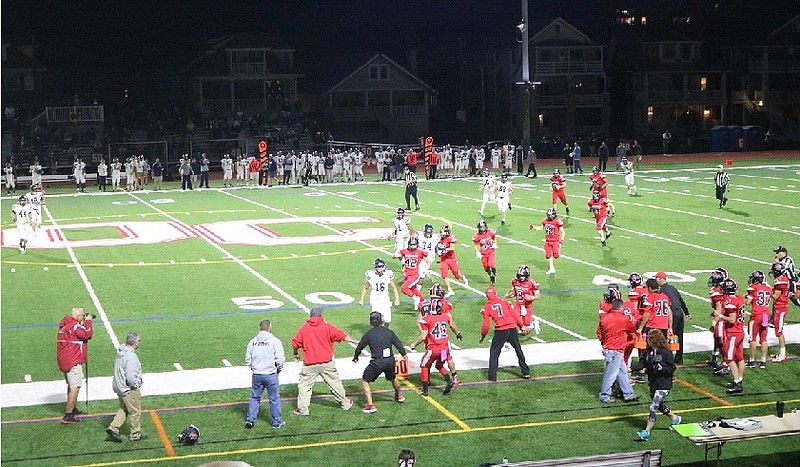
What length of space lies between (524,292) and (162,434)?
6923 mm

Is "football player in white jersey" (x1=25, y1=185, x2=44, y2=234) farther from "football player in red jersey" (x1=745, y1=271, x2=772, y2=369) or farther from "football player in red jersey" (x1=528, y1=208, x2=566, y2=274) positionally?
"football player in red jersey" (x1=745, y1=271, x2=772, y2=369)

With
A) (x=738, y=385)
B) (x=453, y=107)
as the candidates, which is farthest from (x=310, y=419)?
(x=453, y=107)

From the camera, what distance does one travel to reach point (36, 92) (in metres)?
79.4

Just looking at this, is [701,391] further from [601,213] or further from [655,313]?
[601,213]

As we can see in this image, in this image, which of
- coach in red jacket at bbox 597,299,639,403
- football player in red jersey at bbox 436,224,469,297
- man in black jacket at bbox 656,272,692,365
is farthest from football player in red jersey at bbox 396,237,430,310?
coach in red jacket at bbox 597,299,639,403

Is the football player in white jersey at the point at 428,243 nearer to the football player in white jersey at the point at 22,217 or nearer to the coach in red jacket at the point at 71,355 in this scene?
the coach in red jacket at the point at 71,355

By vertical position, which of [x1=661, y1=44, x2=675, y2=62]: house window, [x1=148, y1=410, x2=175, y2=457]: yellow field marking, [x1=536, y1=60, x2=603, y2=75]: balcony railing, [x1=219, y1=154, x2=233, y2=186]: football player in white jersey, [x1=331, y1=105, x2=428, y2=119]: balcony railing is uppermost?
[x1=661, y1=44, x2=675, y2=62]: house window

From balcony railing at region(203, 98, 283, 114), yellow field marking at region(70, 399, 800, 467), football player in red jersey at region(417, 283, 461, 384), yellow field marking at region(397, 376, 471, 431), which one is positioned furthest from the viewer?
balcony railing at region(203, 98, 283, 114)

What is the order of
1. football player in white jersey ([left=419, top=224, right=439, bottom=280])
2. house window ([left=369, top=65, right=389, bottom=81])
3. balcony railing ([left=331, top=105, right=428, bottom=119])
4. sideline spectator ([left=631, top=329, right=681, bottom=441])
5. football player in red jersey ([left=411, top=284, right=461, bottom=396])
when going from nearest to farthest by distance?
sideline spectator ([left=631, top=329, right=681, bottom=441]) < football player in red jersey ([left=411, top=284, right=461, bottom=396]) < football player in white jersey ([left=419, top=224, right=439, bottom=280]) < balcony railing ([left=331, top=105, right=428, bottom=119]) < house window ([left=369, top=65, right=389, bottom=81])

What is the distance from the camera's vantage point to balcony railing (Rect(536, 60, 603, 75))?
82.6 m

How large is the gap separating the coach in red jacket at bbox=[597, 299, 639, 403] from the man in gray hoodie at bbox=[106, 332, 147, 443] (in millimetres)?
6378

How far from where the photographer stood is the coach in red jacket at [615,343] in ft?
51.8

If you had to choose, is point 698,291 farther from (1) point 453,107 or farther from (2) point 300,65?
(1) point 453,107

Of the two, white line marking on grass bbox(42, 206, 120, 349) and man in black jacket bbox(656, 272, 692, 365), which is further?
white line marking on grass bbox(42, 206, 120, 349)
